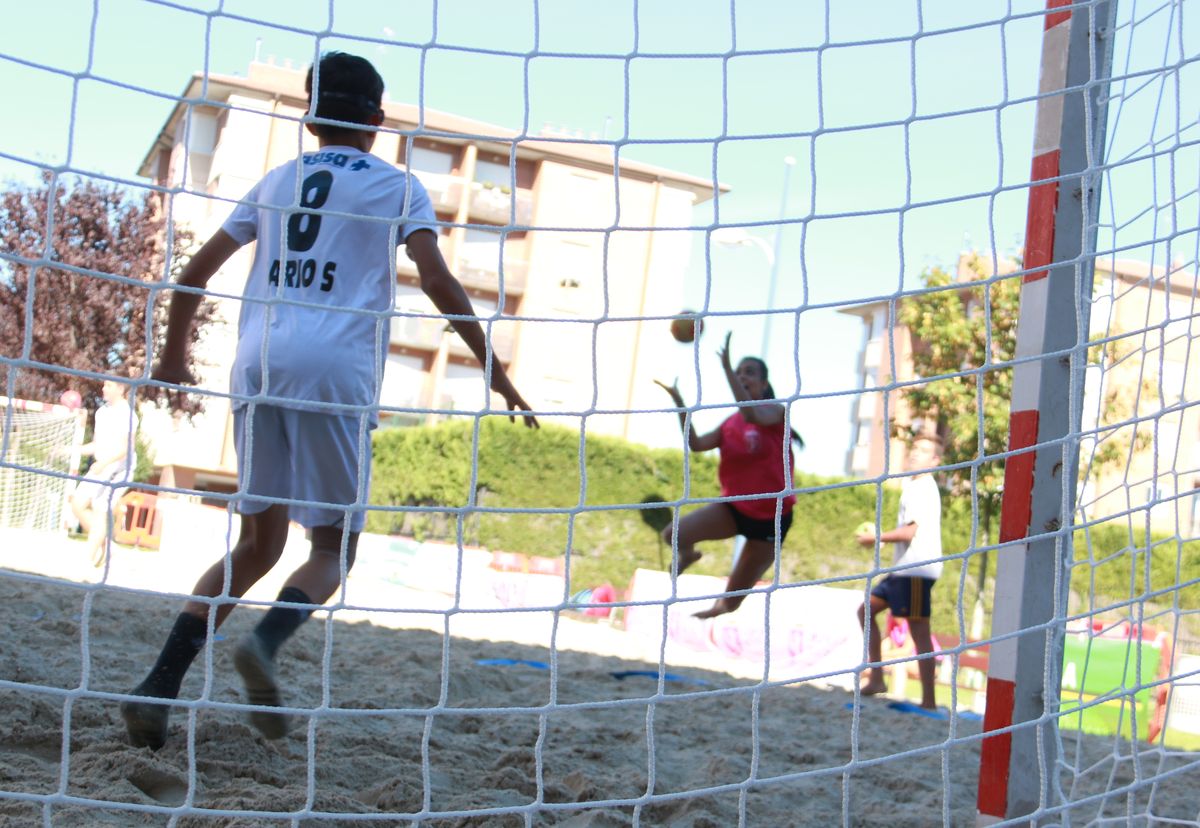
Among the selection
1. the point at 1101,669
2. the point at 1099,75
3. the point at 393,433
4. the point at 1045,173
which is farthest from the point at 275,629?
the point at 393,433

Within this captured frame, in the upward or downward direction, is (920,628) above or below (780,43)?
below

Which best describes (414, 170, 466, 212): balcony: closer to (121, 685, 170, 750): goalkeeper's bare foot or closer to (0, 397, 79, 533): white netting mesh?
(0, 397, 79, 533): white netting mesh

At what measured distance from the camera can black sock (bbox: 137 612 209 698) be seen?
2.30 metres

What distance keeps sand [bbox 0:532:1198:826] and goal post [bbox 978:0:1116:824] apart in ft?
0.50

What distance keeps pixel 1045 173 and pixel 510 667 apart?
2624mm

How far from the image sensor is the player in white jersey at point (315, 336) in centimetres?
242

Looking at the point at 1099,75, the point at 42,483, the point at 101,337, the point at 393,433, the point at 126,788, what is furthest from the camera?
the point at 393,433

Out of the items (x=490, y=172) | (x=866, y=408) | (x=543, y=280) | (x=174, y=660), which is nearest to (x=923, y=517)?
(x=174, y=660)

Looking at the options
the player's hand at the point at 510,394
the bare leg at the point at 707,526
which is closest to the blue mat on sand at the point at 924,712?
the bare leg at the point at 707,526

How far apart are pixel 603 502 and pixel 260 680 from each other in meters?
18.6

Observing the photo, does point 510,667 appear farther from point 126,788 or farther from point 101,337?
point 101,337

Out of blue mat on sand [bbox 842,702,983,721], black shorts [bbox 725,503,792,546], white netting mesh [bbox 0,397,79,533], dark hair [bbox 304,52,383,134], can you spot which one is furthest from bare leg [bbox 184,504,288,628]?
white netting mesh [bbox 0,397,79,533]

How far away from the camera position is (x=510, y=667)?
4.36 metres

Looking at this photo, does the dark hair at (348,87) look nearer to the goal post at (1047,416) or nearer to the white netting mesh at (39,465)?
the goal post at (1047,416)
